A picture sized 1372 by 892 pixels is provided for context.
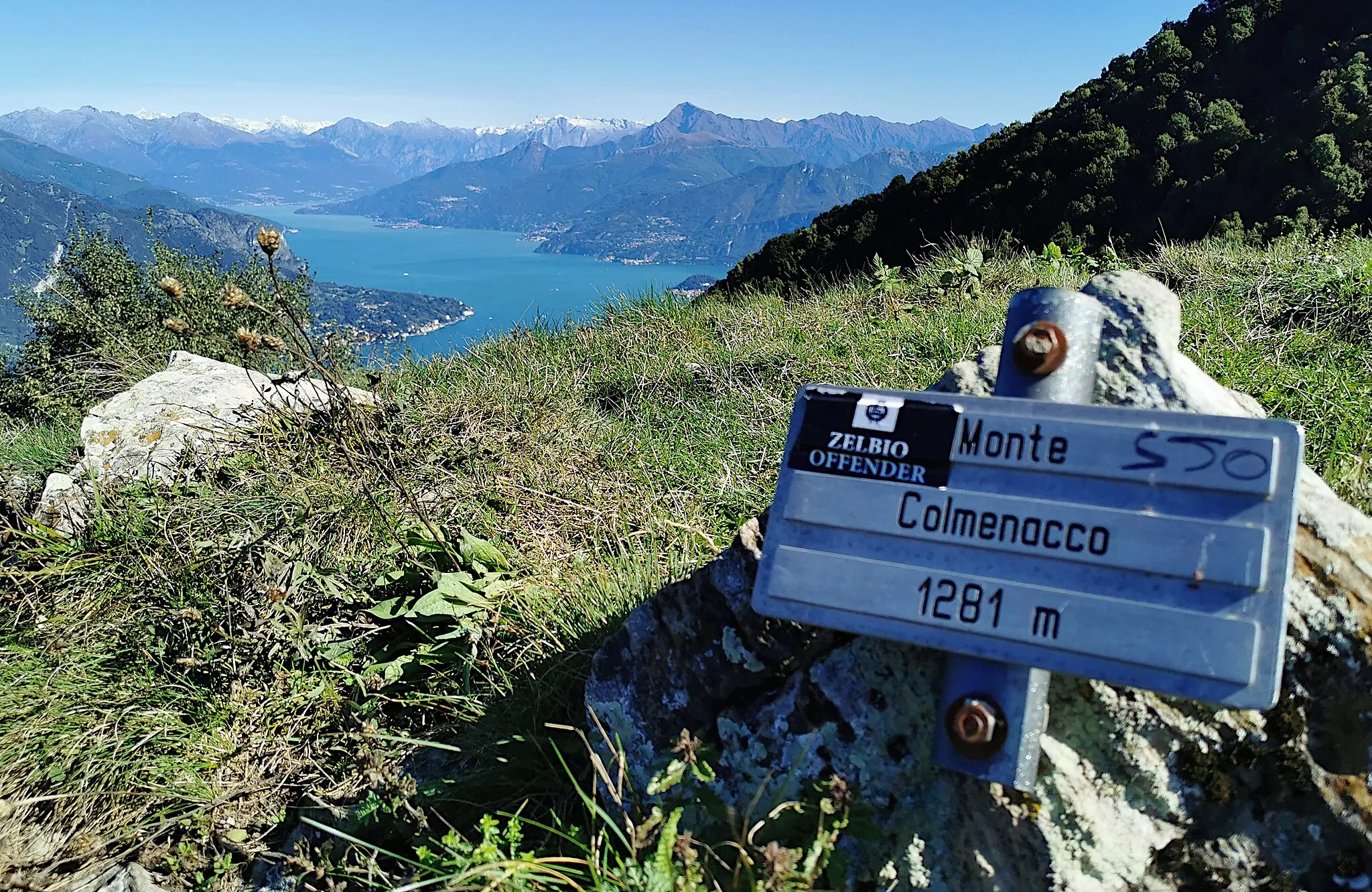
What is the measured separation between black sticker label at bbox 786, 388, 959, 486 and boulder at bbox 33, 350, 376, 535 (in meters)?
2.99

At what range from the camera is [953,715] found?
68.4 inches

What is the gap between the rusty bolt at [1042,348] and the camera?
1844mm

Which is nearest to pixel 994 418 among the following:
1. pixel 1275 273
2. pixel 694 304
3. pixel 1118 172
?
pixel 1275 273

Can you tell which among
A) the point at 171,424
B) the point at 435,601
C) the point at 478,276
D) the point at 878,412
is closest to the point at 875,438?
the point at 878,412

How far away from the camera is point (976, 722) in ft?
5.55

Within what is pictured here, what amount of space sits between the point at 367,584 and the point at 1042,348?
306 centimetres

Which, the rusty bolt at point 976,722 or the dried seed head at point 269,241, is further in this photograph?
the dried seed head at point 269,241

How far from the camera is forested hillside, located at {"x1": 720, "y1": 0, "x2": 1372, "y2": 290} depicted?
20203mm

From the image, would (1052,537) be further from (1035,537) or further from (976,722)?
(976,722)

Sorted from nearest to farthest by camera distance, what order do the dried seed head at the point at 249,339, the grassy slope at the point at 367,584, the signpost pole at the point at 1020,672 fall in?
the signpost pole at the point at 1020,672, the grassy slope at the point at 367,584, the dried seed head at the point at 249,339

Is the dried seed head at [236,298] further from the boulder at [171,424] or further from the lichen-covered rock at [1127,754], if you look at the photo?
the lichen-covered rock at [1127,754]

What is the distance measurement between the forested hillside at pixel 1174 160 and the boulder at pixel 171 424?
12.6m

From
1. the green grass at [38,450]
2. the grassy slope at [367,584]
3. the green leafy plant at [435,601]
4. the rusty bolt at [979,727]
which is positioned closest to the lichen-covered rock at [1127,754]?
the rusty bolt at [979,727]

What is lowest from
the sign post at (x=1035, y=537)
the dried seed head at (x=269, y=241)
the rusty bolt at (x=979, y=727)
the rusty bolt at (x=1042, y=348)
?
the rusty bolt at (x=979, y=727)
